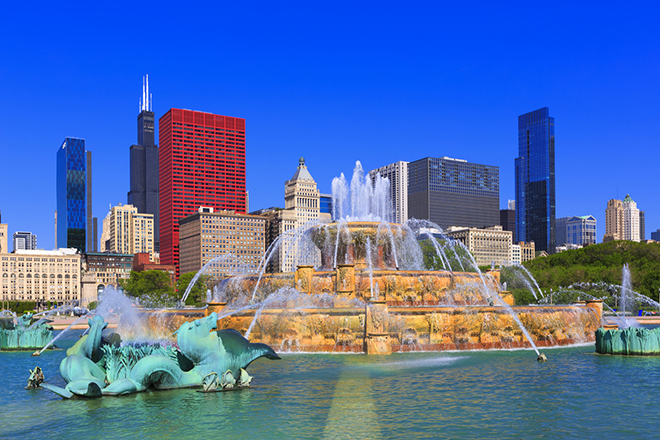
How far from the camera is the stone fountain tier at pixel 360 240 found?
3719cm

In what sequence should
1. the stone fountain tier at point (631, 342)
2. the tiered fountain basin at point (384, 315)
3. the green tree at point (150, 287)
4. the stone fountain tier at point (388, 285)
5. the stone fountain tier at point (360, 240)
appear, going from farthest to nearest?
1. the green tree at point (150, 287)
2. the stone fountain tier at point (360, 240)
3. the stone fountain tier at point (388, 285)
4. the tiered fountain basin at point (384, 315)
5. the stone fountain tier at point (631, 342)

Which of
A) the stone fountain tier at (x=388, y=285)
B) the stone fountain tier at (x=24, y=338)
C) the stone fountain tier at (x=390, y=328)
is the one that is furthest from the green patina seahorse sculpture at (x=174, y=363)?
the stone fountain tier at (x=24, y=338)

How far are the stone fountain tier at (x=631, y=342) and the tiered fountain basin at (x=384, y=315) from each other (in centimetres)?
314

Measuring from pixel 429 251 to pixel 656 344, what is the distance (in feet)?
214

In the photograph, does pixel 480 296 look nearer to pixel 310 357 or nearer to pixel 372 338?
pixel 372 338

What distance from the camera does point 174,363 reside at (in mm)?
16969

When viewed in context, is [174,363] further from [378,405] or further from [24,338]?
[24,338]

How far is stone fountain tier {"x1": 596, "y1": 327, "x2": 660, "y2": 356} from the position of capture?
23.4m

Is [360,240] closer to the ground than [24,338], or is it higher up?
higher up

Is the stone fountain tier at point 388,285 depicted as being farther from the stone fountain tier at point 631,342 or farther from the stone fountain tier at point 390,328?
the stone fountain tier at point 631,342

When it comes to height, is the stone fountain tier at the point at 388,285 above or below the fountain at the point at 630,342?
above

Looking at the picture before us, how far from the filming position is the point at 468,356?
23250mm

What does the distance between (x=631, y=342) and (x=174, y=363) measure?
56.8ft

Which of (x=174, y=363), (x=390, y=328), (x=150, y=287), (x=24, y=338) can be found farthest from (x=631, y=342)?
(x=150, y=287)
